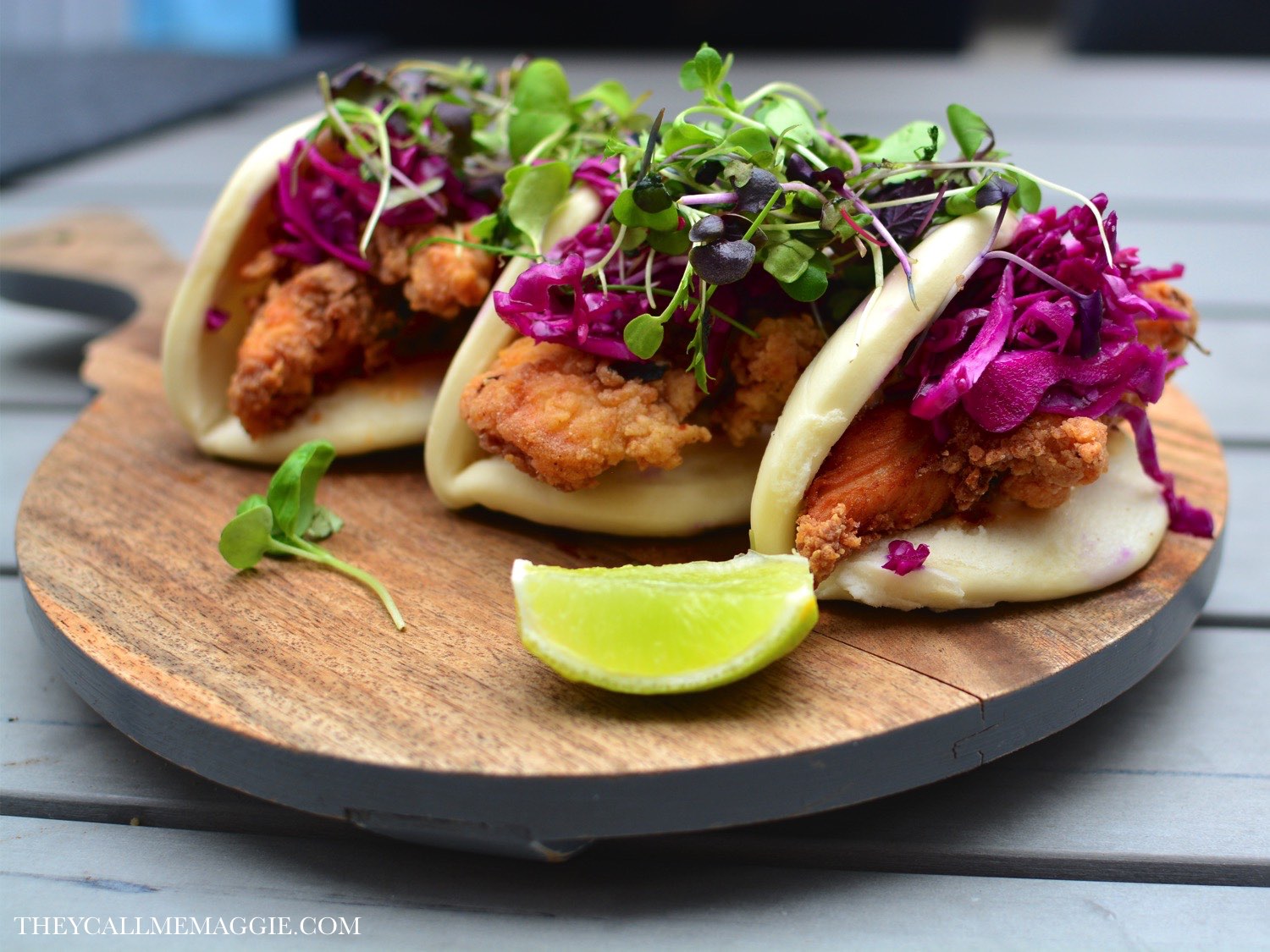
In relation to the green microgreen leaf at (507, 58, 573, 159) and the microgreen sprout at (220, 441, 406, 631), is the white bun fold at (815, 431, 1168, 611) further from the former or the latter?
the green microgreen leaf at (507, 58, 573, 159)

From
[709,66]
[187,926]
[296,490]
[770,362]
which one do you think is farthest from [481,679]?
[709,66]

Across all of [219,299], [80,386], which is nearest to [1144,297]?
[219,299]

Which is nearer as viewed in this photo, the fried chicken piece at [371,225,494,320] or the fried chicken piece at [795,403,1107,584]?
the fried chicken piece at [795,403,1107,584]

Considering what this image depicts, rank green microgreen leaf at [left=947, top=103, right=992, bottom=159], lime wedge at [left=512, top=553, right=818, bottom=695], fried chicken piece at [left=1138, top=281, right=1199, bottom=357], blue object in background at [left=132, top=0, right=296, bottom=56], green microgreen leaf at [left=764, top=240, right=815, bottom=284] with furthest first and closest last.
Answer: blue object in background at [left=132, top=0, right=296, bottom=56]
fried chicken piece at [left=1138, top=281, right=1199, bottom=357]
green microgreen leaf at [left=947, top=103, right=992, bottom=159]
green microgreen leaf at [left=764, top=240, right=815, bottom=284]
lime wedge at [left=512, top=553, right=818, bottom=695]

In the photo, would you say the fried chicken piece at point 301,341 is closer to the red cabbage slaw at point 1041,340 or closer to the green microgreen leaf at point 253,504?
the green microgreen leaf at point 253,504

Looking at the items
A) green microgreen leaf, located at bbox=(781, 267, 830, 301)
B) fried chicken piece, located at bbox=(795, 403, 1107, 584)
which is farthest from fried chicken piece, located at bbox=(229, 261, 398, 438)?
fried chicken piece, located at bbox=(795, 403, 1107, 584)

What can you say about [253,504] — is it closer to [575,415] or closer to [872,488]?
[575,415]
